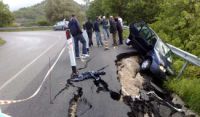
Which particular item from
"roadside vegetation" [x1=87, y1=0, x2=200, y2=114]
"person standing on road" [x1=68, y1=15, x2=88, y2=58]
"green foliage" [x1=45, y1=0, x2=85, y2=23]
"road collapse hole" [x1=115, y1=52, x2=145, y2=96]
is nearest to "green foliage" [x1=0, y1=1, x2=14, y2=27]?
"green foliage" [x1=45, y1=0, x2=85, y2=23]

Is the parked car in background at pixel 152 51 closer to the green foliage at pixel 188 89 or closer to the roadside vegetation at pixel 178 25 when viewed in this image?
the roadside vegetation at pixel 178 25

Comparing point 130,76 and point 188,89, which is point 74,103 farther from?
point 130,76

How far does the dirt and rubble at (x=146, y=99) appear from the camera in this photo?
27.5 feet

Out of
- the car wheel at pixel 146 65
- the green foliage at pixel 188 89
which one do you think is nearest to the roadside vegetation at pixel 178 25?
the green foliage at pixel 188 89

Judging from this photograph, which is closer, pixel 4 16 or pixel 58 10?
pixel 4 16

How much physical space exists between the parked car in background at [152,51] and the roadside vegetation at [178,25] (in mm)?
575

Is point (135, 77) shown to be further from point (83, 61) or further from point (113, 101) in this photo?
point (83, 61)

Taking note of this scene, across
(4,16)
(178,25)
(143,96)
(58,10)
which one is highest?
(178,25)

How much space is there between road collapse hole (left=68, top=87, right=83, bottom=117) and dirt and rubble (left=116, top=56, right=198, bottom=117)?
1.06 m

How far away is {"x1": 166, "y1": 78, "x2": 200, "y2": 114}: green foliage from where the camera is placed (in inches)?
366

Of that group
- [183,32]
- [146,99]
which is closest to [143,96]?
[146,99]

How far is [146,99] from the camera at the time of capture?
9.16 m

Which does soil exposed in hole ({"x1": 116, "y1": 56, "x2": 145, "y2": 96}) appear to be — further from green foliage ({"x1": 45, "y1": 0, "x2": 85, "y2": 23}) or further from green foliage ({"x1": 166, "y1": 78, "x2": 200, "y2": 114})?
green foliage ({"x1": 45, "y1": 0, "x2": 85, "y2": 23})

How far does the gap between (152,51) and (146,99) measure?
4126mm
